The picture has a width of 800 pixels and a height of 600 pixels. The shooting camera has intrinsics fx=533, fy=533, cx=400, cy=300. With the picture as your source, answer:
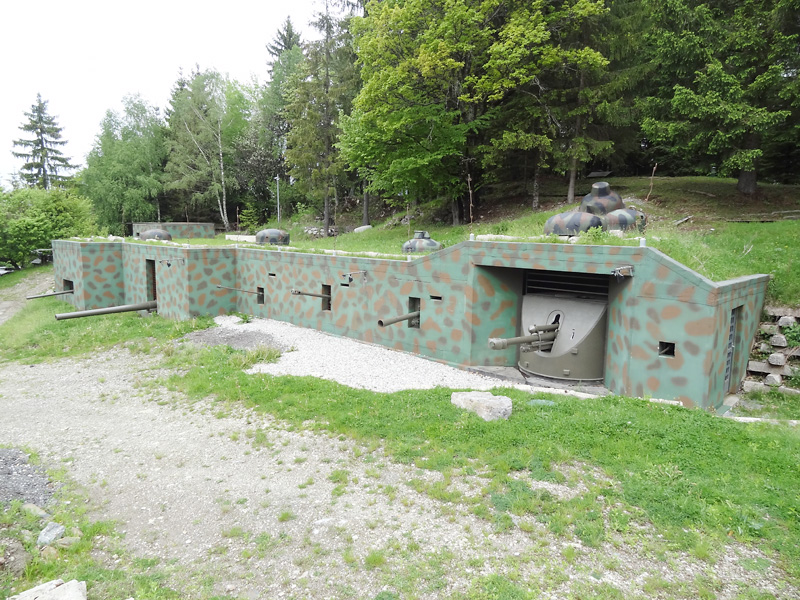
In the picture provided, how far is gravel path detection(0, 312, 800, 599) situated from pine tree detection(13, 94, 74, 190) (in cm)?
4901

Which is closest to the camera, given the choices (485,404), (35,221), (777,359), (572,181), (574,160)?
(485,404)

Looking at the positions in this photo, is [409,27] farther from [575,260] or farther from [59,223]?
[59,223]

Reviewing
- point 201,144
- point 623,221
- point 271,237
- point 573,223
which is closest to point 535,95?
point 623,221

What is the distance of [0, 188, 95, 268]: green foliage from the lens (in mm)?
38500

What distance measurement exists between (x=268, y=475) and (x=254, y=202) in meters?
42.9

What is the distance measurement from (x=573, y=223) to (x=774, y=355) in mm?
6376

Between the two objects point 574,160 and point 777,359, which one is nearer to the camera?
point 777,359

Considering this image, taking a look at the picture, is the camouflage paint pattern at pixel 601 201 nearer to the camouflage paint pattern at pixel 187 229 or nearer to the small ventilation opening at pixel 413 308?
the small ventilation opening at pixel 413 308

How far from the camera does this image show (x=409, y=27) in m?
25.1

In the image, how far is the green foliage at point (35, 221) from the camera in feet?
126

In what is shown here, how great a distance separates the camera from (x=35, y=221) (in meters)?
39.0

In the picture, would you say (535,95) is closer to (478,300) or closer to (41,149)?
(478,300)

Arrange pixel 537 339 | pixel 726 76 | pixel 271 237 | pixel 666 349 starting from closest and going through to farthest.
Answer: pixel 666 349
pixel 537 339
pixel 726 76
pixel 271 237

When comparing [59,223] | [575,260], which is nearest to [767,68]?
[575,260]
